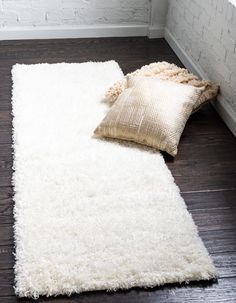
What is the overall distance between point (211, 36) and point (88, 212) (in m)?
1.31

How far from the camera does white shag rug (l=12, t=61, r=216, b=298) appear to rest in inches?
59.9

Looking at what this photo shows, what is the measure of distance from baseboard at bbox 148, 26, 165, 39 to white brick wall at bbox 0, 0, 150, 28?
82mm

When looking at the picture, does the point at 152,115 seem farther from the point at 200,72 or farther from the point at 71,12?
the point at 71,12

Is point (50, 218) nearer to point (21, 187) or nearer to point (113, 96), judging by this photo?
point (21, 187)

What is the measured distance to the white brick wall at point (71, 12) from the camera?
317cm

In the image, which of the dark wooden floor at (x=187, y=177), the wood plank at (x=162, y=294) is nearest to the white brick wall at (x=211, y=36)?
the dark wooden floor at (x=187, y=177)

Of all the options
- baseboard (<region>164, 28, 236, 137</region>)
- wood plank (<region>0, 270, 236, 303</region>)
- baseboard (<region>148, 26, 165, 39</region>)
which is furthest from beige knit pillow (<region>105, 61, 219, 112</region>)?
wood plank (<region>0, 270, 236, 303</region>)

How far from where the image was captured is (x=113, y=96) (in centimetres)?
245

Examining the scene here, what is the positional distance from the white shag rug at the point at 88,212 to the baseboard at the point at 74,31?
963 millimetres

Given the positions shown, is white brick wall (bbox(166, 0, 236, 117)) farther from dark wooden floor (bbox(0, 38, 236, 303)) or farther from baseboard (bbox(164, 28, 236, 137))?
dark wooden floor (bbox(0, 38, 236, 303))

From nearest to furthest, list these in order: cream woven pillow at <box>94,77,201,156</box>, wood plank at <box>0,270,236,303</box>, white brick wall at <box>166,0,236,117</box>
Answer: wood plank at <box>0,270,236,303</box> < cream woven pillow at <box>94,77,201,156</box> < white brick wall at <box>166,0,236,117</box>

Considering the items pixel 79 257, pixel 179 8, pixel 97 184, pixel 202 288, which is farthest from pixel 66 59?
pixel 202 288

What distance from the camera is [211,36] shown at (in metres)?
2.56

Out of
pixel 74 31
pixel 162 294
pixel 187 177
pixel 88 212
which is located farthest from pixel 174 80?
pixel 162 294
